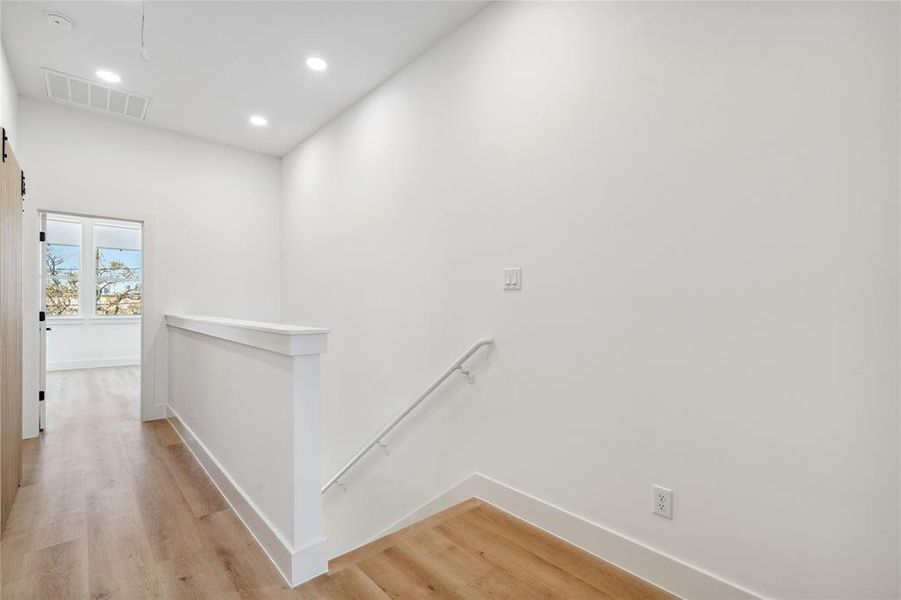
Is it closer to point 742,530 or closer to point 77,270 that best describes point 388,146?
point 742,530

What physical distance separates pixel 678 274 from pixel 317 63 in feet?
9.65

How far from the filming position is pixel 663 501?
1.72 metres

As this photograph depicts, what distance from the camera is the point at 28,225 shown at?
3.70m

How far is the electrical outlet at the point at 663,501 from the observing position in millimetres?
1703

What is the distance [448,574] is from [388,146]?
2908 mm

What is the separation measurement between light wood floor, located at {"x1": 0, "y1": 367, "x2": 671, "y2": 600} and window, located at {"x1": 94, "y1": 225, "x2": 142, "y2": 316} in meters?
6.35

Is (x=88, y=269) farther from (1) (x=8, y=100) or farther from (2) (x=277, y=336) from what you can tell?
(2) (x=277, y=336)

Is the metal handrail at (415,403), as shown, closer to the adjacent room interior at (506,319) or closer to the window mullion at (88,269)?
the adjacent room interior at (506,319)

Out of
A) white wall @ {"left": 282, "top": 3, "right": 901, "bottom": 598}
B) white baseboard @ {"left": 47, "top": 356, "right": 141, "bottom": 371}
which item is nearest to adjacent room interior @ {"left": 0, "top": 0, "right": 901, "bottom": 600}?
white wall @ {"left": 282, "top": 3, "right": 901, "bottom": 598}

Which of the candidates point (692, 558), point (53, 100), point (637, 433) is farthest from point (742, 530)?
point (53, 100)

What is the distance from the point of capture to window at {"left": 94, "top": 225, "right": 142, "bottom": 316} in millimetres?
7812

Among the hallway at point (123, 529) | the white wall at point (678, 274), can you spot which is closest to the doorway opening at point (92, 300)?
the hallway at point (123, 529)

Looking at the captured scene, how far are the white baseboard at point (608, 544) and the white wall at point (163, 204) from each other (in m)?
3.62

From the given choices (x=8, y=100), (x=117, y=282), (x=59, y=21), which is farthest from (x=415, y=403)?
(x=117, y=282)
